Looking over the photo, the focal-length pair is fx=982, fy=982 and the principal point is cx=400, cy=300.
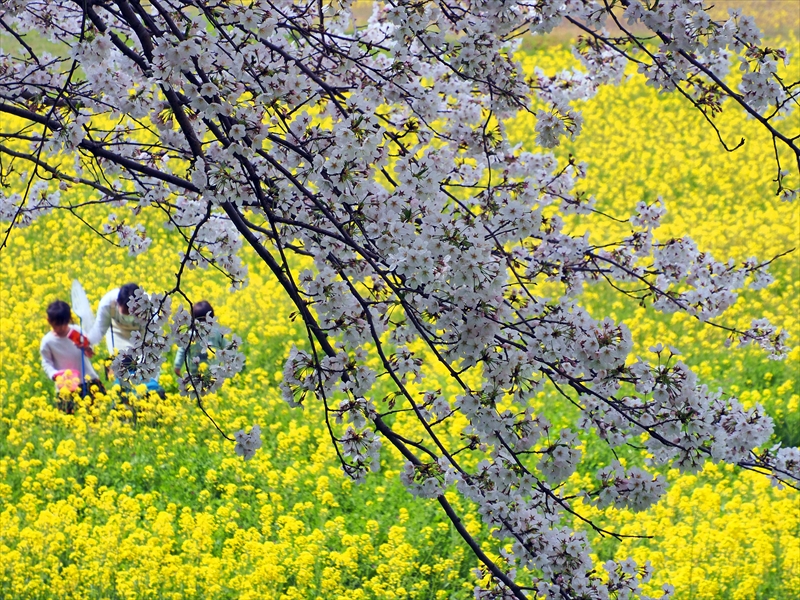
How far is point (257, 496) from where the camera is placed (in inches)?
256

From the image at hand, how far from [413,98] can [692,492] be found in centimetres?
414

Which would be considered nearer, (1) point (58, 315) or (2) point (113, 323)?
(1) point (58, 315)

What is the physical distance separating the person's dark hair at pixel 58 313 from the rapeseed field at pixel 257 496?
685mm

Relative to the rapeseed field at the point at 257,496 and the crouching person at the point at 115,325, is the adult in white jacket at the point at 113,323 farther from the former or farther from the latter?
the rapeseed field at the point at 257,496

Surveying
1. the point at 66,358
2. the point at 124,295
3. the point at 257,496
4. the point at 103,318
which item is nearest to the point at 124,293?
the point at 124,295

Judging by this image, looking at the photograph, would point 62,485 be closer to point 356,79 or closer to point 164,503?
point 164,503

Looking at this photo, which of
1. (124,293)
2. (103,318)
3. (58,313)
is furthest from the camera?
(103,318)

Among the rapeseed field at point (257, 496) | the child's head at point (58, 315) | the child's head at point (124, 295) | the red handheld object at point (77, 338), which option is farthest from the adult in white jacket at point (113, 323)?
the rapeseed field at point (257, 496)

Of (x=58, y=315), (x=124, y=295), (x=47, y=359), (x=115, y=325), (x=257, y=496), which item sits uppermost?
(x=115, y=325)

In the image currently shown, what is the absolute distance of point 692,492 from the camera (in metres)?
6.81

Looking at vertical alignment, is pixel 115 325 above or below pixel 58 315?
above

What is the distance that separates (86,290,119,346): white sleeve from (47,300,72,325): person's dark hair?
0.28 m

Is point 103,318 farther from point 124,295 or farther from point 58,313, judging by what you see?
point 124,295

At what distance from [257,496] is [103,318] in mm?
2390
